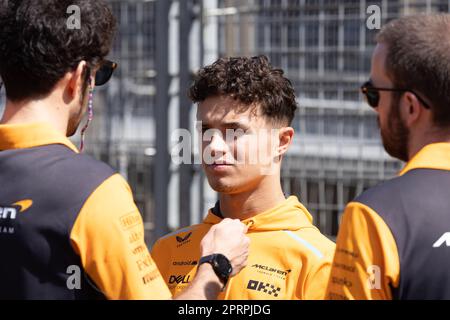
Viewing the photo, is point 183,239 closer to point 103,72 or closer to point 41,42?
point 103,72

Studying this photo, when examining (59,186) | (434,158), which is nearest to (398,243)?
(434,158)

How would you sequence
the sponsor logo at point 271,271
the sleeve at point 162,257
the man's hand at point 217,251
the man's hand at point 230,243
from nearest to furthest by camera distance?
1. the man's hand at point 217,251
2. the man's hand at point 230,243
3. the sponsor logo at point 271,271
4. the sleeve at point 162,257

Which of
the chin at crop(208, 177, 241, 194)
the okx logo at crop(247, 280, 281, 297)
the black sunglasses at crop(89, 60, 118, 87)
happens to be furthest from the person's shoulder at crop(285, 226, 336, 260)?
the black sunglasses at crop(89, 60, 118, 87)

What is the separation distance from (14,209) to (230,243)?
673mm

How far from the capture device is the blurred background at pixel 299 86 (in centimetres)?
481

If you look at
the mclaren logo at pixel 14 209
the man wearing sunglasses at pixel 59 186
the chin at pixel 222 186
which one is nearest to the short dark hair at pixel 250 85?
the chin at pixel 222 186

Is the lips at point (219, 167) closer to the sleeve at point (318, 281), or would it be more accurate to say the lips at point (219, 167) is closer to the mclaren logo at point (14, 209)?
the sleeve at point (318, 281)

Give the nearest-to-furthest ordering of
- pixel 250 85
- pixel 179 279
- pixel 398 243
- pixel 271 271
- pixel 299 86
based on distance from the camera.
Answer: pixel 398 243 < pixel 271 271 < pixel 179 279 < pixel 250 85 < pixel 299 86

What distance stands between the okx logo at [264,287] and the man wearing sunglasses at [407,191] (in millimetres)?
554

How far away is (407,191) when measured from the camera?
7.85 ft

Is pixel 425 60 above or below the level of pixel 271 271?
above

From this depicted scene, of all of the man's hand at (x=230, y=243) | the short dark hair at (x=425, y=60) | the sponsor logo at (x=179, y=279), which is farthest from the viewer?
the sponsor logo at (x=179, y=279)

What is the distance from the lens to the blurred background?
15.8 ft

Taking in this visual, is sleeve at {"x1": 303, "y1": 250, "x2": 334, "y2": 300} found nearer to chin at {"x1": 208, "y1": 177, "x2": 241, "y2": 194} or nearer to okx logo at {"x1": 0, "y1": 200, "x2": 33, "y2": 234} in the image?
chin at {"x1": 208, "y1": 177, "x2": 241, "y2": 194}
